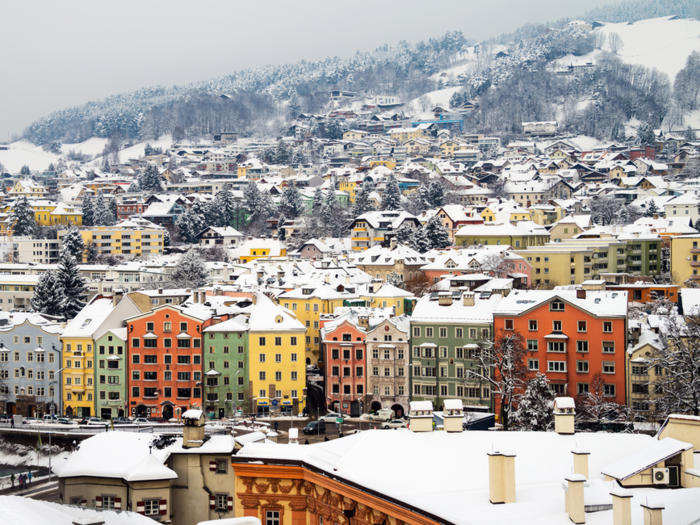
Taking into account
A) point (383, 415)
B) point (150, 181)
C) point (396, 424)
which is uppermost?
point (150, 181)

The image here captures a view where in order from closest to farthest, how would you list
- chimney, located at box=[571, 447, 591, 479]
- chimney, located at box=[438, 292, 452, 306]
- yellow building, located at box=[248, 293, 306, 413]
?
chimney, located at box=[571, 447, 591, 479] → chimney, located at box=[438, 292, 452, 306] → yellow building, located at box=[248, 293, 306, 413]

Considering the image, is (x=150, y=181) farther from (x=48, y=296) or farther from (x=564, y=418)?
(x=564, y=418)

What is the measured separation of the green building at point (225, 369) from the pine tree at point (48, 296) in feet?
74.1

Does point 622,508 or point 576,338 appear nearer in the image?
point 622,508

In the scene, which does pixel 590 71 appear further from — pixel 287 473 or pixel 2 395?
pixel 287 473

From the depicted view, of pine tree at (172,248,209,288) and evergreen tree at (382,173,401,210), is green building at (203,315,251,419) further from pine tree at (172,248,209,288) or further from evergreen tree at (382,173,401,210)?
evergreen tree at (382,173,401,210)

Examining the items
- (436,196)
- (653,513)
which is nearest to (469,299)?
(653,513)

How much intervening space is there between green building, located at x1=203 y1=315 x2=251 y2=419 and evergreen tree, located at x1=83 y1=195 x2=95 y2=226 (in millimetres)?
60615

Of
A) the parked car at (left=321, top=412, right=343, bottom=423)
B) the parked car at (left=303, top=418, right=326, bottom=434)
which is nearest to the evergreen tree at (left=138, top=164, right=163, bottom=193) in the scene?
the parked car at (left=321, top=412, right=343, bottom=423)

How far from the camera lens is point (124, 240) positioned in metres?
93.8

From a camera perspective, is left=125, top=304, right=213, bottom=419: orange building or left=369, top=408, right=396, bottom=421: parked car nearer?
left=369, top=408, right=396, bottom=421: parked car

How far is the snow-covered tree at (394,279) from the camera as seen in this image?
67.5 meters

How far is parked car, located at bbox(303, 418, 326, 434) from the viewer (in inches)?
1639

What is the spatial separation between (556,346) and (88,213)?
75024 mm
